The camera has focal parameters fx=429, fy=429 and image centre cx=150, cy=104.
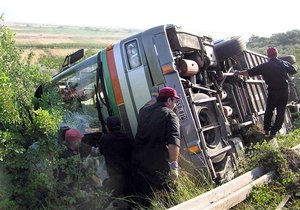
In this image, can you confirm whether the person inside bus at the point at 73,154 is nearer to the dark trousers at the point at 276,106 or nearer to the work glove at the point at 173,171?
the work glove at the point at 173,171

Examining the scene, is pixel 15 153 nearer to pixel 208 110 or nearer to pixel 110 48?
pixel 110 48

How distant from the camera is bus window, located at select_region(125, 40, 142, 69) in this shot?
19.6 feet

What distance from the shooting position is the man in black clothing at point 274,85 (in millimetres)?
7324

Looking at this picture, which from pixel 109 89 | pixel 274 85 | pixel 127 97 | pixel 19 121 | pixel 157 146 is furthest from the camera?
pixel 274 85

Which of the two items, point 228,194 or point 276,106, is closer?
point 228,194

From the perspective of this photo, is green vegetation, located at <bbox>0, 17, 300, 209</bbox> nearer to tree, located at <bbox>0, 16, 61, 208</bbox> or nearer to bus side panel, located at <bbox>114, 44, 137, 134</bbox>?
tree, located at <bbox>0, 16, 61, 208</bbox>

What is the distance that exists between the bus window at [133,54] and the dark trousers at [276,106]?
273cm

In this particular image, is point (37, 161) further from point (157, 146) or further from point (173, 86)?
point (173, 86)

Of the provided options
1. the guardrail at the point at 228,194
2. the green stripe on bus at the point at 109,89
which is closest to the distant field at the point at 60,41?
the green stripe on bus at the point at 109,89

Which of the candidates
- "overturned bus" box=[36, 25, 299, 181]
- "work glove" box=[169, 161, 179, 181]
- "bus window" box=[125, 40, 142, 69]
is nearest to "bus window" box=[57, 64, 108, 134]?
"overturned bus" box=[36, 25, 299, 181]

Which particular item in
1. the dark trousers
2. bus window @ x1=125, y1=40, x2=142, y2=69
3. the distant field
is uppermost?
the distant field

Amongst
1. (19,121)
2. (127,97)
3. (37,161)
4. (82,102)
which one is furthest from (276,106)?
(19,121)

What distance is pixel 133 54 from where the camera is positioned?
605 centimetres

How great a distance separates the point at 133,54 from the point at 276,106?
292 centimetres
